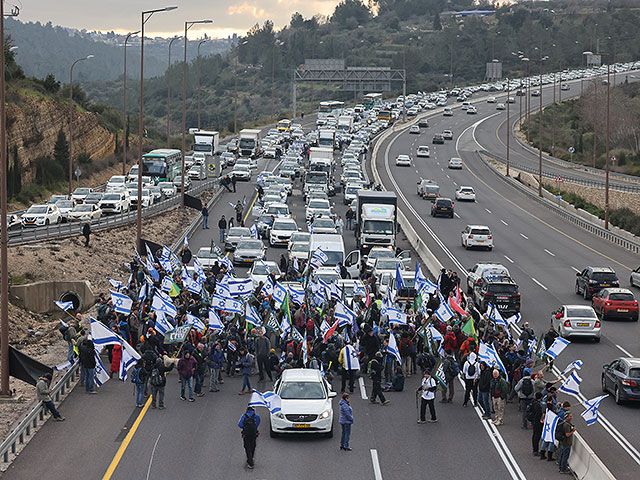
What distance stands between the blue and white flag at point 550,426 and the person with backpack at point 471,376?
4.58 m

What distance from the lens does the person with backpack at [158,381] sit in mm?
24344

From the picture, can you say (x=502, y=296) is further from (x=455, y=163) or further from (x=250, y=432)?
(x=455, y=163)

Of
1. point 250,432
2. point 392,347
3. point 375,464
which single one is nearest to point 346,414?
point 375,464

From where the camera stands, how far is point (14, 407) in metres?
24.6

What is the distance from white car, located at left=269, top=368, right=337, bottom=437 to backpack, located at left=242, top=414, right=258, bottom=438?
6.53ft

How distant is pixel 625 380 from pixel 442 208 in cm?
4032

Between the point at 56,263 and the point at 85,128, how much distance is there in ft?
164

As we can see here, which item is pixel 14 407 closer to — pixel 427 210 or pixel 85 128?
pixel 427 210

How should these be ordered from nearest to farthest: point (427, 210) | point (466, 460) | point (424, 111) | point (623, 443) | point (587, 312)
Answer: point (466, 460) < point (623, 443) < point (587, 312) < point (427, 210) < point (424, 111)

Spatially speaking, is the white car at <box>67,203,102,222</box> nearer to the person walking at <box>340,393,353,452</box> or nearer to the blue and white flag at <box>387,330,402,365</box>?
the blue and white flag at <box>387,330,402,365</box>

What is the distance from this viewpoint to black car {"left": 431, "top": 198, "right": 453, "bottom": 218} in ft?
215

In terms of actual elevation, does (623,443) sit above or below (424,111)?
below

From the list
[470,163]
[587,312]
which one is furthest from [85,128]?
[587,312]

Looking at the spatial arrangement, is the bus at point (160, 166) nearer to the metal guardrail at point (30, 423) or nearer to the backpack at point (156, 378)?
the metal guardrail at point (30, 423)
